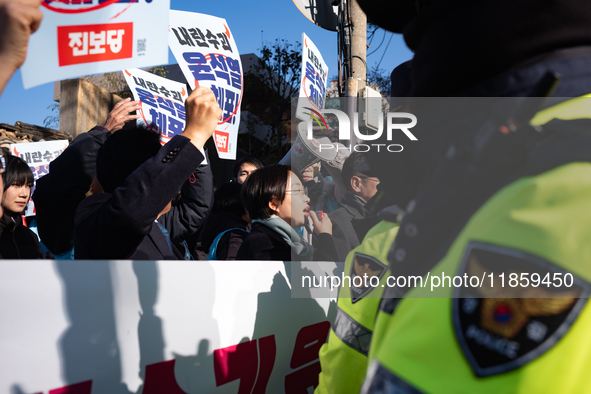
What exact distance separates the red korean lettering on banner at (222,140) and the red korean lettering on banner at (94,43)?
243cm

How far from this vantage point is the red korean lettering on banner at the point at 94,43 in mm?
1221

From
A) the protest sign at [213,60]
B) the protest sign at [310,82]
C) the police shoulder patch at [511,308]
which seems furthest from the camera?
the protest sign at [310,82]

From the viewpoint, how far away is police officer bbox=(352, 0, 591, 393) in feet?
1.38

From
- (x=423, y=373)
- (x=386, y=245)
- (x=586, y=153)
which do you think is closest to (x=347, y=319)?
(x=386, y=245)

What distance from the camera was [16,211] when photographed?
291 centimetres

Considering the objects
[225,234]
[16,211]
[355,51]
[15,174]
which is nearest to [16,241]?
[16,211]

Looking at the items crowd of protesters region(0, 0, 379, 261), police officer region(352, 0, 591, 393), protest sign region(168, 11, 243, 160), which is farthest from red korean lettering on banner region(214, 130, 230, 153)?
police officer region(352, 0, 591, 393)

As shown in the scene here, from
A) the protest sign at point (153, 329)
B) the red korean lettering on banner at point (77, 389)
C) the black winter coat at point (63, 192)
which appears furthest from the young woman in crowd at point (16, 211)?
the red korean lettering on banner at point (77, 389)

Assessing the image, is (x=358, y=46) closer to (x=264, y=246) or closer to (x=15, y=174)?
(x=264, y=246)

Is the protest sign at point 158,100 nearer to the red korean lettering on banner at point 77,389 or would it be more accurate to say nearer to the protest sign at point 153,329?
the protest sign at point 153,329

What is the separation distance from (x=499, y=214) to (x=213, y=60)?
141 inches

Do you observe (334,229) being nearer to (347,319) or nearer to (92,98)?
(347,319)

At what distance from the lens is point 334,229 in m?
2.91

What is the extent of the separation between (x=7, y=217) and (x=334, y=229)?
223 cm
